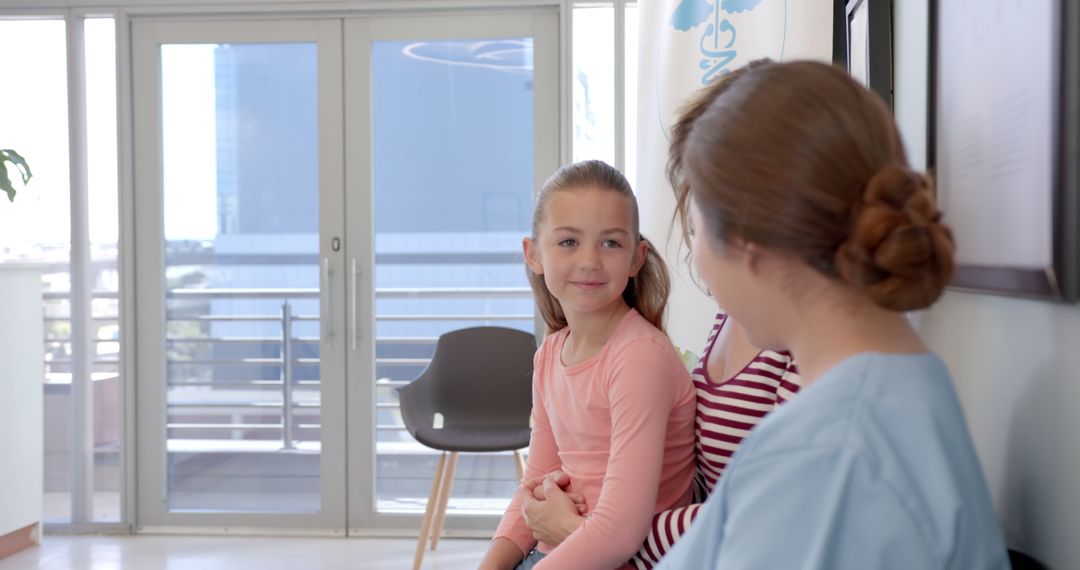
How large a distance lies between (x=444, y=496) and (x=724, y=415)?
109 inches

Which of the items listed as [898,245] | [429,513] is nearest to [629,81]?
[429,513]

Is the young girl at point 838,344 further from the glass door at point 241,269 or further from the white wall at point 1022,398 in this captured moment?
the glass door at point 241,269

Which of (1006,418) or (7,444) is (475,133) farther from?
(1006,418)

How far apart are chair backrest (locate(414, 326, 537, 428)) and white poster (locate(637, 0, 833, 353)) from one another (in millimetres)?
1070

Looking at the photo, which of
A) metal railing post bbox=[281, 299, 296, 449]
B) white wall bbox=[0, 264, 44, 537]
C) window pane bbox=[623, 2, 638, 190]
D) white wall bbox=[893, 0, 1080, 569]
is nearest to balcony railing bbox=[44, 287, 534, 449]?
metal railing post bbox=[281, 299, 296, 449]

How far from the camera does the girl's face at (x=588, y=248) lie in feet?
4.72

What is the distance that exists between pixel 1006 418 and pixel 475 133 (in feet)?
11.4

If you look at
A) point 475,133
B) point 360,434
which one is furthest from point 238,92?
point 360,434

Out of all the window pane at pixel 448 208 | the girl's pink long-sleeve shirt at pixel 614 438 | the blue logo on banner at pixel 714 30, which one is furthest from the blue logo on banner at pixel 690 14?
the girl's pink long-sleeve shirt at pixel 614 438

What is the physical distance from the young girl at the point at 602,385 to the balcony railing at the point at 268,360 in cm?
273

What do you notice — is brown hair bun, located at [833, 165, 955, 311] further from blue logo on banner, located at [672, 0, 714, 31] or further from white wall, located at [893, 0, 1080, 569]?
blue logo on banner, located at [672, 0, 714, 31]

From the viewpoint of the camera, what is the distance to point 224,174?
436 cm

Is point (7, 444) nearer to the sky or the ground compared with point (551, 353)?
nearer to the ground

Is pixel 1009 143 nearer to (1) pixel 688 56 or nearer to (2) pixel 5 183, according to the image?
(1) pixel 688 56
